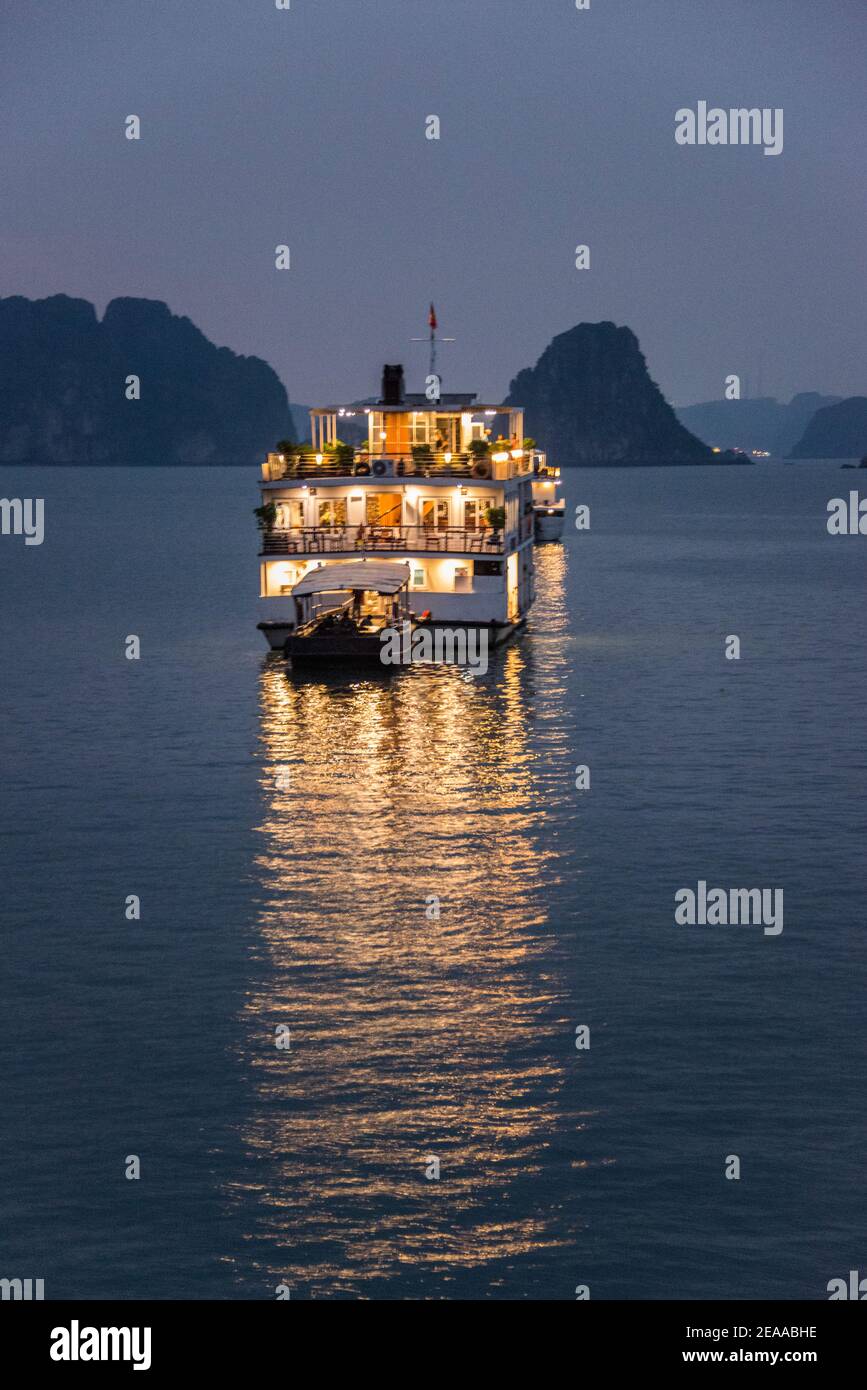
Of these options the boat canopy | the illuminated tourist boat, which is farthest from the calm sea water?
the illuminated tourist boat

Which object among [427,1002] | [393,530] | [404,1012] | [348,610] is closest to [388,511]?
[393,530]

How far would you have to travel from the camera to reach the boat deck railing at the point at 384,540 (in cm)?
7631

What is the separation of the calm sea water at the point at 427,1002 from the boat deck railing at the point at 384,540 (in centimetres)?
1158

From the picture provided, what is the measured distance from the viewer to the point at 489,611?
78250mm

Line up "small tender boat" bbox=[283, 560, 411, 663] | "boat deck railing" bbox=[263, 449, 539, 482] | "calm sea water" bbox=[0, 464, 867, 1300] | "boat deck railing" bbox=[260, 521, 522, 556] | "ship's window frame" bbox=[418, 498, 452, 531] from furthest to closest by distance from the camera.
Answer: "ship's window frame" bbox=[418, 498, 452, 531] → "boat deck railing" bbox=[263, 449, 539, 482] → "boat deck railing" bbox=[260, 521, 522, 556] → "small tender boat" bbox=[283, 560, 411, 663] → "calm sea water" bbox=[0, 464, 867, 1300]

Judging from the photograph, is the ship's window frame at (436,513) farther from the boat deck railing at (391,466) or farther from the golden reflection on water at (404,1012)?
the golden reflection on water at (404,1012)

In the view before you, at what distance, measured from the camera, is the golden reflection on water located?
2380cm

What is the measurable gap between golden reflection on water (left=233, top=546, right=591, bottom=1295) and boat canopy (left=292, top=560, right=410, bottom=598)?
13.6 metres

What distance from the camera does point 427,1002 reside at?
3200 cm

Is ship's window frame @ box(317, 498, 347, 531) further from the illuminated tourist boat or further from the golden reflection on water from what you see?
the golden reflection on water

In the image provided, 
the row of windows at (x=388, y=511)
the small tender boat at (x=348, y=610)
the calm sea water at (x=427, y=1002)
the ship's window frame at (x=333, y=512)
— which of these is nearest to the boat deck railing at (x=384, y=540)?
the ship's window frame at (x=333, y=512)

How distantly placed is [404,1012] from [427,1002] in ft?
2.30
